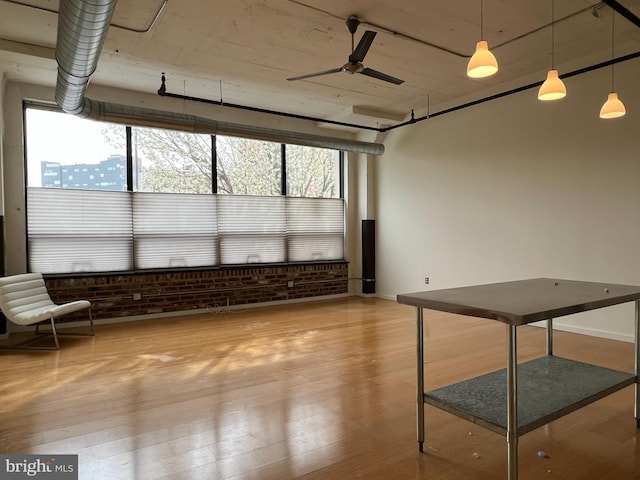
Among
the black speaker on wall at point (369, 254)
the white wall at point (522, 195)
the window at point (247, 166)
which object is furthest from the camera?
the black speaker on wall at point (369, 254)

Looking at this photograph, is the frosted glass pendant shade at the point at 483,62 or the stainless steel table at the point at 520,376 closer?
the stainless steel table at the point at 520,376

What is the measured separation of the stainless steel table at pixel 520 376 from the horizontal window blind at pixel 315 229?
5.02 metres

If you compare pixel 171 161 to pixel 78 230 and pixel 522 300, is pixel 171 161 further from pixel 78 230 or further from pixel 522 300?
pixel 522 300

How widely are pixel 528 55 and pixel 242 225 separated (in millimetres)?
4691

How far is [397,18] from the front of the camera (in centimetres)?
396

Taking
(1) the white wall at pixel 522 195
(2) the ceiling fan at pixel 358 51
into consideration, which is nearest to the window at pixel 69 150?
A: (2) the ceiling fan at pixel 358 51

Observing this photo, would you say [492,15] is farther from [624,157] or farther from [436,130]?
[436,130]

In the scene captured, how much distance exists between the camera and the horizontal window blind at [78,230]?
18.5 feet

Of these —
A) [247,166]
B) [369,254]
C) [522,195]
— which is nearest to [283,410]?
[522,195]

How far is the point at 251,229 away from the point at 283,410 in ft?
14.7

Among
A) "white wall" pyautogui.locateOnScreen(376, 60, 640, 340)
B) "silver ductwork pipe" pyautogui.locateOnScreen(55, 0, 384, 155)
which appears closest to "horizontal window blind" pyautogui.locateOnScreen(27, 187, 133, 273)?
"silver ductwork pipe" pyautogui.locateOnScreen(55, 0, 384, 155)

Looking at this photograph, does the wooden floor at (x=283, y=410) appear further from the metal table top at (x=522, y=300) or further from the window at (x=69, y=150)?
the window at (x=69, y=150)

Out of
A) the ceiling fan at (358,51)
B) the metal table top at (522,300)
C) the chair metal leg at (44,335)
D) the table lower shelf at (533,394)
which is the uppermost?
the ceiling fan at (358,51)

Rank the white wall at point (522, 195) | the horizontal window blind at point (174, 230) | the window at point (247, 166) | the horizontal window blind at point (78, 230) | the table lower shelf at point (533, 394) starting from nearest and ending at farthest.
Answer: the table lower shelf at point (533, 394) < the white wall at point (522, 195) < the horizontal window blind at point (78, 230) < the horizontal window blind at point (174, 230) < the window at point (247, 166)
